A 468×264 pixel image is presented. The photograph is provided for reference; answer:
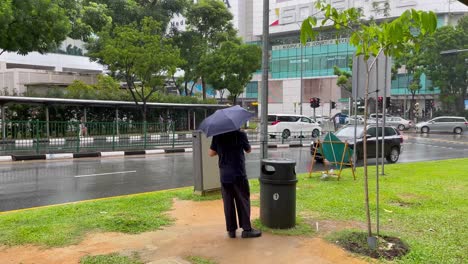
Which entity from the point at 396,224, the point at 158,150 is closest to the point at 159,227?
the point at 396,224

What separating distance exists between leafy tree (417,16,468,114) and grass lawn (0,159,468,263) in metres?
43.0

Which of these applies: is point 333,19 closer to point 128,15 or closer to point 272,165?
point 272,165

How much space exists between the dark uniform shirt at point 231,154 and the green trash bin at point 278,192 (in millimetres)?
432

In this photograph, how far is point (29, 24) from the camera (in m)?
15.9

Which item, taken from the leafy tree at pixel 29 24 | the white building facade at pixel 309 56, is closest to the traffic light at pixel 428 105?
the white building facade at pixel 309 56

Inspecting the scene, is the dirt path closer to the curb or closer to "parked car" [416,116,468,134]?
the curb

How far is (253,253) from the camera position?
5.03m

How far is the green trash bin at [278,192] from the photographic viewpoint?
19.1ft

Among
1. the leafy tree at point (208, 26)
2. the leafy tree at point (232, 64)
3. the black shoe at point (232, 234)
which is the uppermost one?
the leafy tree at point (208, 26)

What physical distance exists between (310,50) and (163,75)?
1896 inches

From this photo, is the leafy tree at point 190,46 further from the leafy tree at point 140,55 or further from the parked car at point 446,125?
the parked car at point 446,125

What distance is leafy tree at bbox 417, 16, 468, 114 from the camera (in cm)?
4784

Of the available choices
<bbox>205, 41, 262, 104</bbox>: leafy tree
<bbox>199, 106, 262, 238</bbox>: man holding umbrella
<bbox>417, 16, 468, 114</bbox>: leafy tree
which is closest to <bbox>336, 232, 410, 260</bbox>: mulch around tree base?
<bbox>199, 106, 262, 238</bbox>: man holding umbrella

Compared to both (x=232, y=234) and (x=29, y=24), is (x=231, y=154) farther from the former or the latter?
(x=29, y=24)
